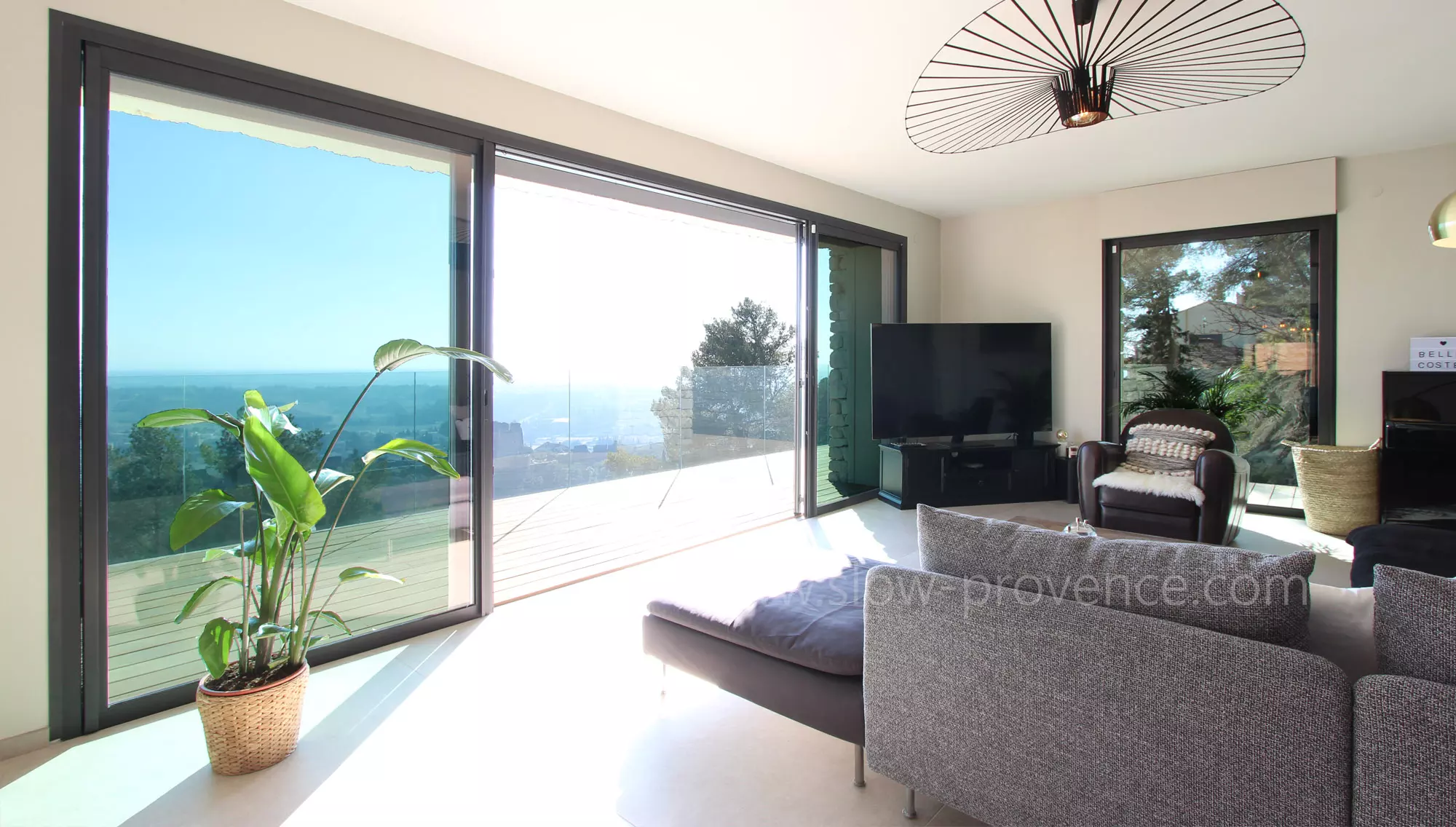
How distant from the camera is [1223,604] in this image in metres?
1.28

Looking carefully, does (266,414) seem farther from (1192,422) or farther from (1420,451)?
(1420,451)

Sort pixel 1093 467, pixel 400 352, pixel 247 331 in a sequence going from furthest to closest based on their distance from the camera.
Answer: pixel 1093 467 → pixel 247 331 → pixel 400 352

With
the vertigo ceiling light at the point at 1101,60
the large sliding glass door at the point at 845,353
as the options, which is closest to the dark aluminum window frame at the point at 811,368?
the large sliding glass door at the point at 845,353

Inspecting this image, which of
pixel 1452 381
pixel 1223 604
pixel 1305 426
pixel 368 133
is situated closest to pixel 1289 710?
pixel 1223 604

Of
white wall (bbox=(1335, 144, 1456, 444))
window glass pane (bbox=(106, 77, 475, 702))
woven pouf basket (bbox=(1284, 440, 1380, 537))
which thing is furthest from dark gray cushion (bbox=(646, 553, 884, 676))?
white wall (bbox=(1335, 144, 1456, 444))

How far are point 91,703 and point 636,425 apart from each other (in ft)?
8.78

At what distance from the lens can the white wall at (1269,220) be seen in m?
4.44

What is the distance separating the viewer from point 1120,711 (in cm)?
129

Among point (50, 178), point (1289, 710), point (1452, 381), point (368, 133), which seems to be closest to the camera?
point (1289, 710)

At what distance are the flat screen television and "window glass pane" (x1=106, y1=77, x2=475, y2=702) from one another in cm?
344

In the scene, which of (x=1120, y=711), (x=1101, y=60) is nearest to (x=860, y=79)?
(x=1101, y=60)

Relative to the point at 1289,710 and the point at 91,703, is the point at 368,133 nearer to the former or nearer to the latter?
the point at 91,703

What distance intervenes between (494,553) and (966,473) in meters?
3.73

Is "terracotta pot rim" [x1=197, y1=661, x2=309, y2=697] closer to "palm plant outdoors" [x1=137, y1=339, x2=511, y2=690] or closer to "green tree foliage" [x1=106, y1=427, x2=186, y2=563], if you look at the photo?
"palm plant outdoors" [x1=137, y1=339, x2=511, y2=690]
